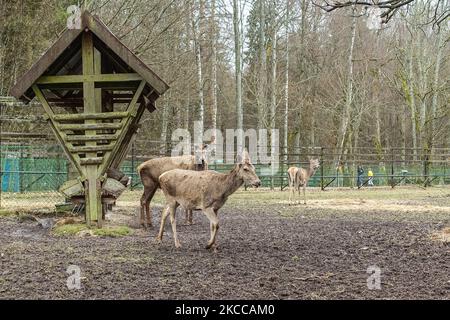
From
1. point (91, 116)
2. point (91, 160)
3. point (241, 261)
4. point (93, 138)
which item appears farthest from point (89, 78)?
point (241, 261)

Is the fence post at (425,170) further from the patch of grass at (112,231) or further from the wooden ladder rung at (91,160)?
the wooden ladder rung at (91,160)

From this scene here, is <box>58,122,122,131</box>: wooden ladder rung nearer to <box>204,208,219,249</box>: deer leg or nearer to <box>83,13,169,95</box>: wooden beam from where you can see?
<box>83,13,169,95</box>: wooden beam

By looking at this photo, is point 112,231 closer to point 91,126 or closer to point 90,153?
point 90,153

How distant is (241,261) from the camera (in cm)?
829

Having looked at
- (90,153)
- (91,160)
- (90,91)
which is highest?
(90,91)

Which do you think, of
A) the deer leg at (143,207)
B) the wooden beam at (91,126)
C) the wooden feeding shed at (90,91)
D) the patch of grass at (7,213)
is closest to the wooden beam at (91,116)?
the wooden feeding shed at (90,91)

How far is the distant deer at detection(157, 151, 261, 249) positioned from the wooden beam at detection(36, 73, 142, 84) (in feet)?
7.49

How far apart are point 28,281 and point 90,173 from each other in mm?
4489

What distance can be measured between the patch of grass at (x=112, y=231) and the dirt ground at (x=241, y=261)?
194 mm

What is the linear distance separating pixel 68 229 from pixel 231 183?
11.6 feet

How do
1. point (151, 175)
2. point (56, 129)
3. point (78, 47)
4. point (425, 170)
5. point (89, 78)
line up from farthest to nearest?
point (425, 170)
point (151, 175)
point (78, 47)
point (56, 129)
point (89, 78)

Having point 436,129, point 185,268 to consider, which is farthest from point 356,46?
point 185,268

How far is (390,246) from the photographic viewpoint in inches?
396

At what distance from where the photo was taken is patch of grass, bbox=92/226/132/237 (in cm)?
1092
